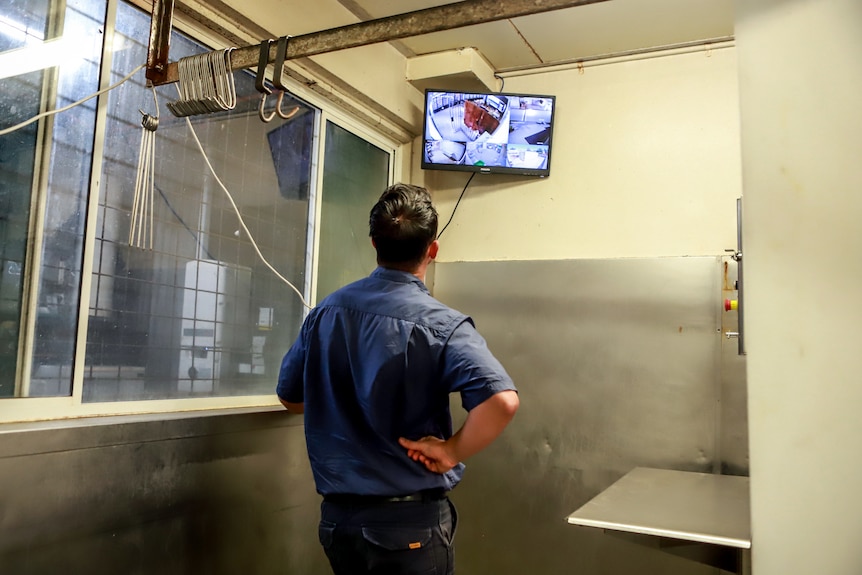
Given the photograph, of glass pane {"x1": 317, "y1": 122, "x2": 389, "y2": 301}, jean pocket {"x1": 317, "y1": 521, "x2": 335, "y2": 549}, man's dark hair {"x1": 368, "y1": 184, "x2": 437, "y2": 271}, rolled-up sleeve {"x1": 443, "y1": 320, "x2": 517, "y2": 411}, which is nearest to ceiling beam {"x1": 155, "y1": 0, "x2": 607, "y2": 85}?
man's dark hair {"x1": 368, "y1": 184, "x2": 437, "y2": 271}

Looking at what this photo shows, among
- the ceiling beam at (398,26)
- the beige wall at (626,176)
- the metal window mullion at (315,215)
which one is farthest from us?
the beige wall at (626,176)

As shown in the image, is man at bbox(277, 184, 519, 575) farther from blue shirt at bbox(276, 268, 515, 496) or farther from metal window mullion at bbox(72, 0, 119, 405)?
metal window mullion at bbox(72, 0, 119, 405)

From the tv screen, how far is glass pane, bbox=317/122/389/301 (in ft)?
1.12

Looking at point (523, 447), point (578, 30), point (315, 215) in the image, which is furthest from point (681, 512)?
point (578, 30)

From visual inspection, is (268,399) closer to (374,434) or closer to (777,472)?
(374,434)

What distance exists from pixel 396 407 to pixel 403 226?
447mm

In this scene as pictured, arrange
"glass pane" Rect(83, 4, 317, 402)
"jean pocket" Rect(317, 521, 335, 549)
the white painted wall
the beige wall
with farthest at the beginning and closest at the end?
1. the beige wall
2. "glass pane" Rect(83, 4, 317, 402)
3. "jean pocket" Rect(317, 521, 335, 549)
4. the white painted wall

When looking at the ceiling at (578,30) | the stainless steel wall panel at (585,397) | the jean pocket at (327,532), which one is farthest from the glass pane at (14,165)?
the stainless steel wall panel at (585,397)

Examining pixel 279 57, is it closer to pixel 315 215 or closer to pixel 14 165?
pixel 14 165

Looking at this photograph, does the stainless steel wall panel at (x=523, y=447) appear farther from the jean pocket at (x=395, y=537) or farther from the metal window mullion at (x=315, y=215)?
the jean pocket at (x=395, y=537)

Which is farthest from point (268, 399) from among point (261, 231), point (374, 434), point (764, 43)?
point (764, 43)

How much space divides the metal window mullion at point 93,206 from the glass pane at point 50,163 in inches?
0.6

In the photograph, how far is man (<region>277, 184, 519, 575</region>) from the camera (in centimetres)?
147

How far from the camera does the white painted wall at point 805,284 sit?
1.13 m
